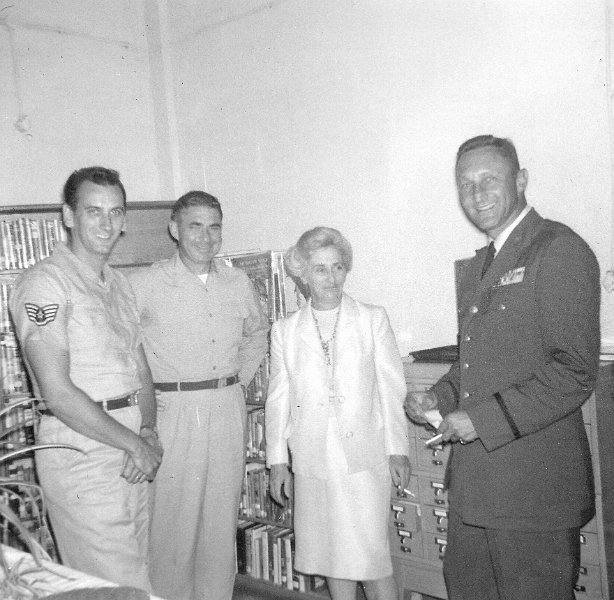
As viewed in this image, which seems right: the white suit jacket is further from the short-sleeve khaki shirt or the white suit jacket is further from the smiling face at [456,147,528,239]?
the smiling face at [456,147,528,239]

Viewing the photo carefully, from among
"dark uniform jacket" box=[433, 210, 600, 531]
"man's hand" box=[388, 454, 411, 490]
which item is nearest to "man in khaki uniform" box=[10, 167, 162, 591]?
"man's hand" box=[388, 454, 411, 490]

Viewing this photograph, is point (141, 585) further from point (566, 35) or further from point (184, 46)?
point (184, 46)

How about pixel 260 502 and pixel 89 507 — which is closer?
pixel 89 507

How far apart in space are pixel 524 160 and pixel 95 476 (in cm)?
210

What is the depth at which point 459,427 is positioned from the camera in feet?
5.82

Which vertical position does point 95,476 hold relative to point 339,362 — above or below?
below

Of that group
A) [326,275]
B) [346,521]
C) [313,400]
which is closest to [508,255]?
[326,275]

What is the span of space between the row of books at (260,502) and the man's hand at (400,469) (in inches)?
35.8

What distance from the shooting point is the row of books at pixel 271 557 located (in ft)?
10.3

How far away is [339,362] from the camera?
246cm

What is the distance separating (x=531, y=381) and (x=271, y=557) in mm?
2027

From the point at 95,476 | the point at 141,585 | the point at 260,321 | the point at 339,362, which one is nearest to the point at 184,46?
the point at 260,321

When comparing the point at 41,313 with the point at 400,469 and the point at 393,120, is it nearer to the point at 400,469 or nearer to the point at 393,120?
the point at 400,469

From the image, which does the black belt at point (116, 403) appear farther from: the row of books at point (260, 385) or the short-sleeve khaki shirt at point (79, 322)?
the row of books at point (260, 385)
